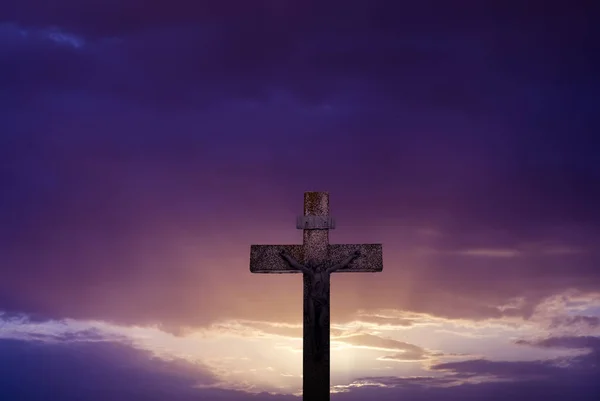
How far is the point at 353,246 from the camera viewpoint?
13.9 meters

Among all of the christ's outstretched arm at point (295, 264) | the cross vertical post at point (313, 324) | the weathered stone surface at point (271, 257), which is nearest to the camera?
the cross vertical post at point (313, 324)

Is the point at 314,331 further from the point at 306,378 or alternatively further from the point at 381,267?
the point at 381,267

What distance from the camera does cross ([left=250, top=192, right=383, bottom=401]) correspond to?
13.3 metres

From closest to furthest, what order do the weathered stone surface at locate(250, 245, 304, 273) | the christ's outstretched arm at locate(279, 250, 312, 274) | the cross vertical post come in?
the cross vertical post → the christ's outstretched arm at locate(279, 250, 312, 274) → the weathered stone surface at locate(250, 245, 304, 273)

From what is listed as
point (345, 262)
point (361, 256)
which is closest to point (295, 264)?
point (345, 262)

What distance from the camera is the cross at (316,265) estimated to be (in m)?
13.3

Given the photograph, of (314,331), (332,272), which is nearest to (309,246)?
(332,272)

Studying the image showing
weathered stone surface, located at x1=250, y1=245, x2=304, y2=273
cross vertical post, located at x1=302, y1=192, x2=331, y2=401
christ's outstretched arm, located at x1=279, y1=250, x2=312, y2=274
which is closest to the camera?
cross vertical post, located at x1=302, y1=192, x2=331, y2=401

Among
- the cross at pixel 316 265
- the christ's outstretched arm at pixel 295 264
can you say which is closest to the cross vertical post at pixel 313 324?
the cross at pixel 316 265

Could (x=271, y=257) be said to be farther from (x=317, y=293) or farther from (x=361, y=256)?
(x=361, y=256)

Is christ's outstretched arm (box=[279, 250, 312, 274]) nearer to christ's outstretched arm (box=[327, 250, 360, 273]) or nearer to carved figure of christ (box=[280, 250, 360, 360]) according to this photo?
carved figure of christ (box=[280, 250, 360, 360])

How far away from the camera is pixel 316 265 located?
44.6 feet

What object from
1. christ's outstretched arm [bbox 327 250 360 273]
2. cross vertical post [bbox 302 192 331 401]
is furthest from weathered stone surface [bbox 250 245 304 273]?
christ's outstretched arm [bbox 327 250 360 273]

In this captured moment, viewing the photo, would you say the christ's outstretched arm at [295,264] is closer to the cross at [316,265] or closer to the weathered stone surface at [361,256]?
the cross at [316,265]
